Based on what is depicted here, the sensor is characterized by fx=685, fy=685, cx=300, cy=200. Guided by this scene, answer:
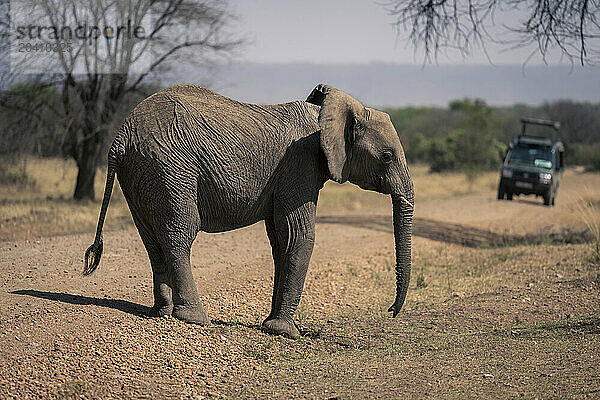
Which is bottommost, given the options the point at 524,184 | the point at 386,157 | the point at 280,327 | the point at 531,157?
the point at 280,327

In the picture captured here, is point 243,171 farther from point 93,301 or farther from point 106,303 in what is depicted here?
point 93,301

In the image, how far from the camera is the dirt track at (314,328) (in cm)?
544

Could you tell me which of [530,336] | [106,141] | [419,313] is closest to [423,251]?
[419,313]

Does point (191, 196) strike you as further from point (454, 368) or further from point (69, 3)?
point (69, 3)

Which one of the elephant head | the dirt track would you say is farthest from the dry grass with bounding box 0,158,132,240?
the elephant head

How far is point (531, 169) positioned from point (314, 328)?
1603cm

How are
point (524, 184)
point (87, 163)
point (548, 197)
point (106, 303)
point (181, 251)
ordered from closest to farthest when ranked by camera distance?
1. point (181, 251)
2. point (106, 303)
3. point (87, 163)
4. point (548, 197)
5. point (524, 184)

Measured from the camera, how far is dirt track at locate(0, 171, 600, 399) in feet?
17.9

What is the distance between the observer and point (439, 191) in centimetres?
2677

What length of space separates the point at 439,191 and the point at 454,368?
2126cm

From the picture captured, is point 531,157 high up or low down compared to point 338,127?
up

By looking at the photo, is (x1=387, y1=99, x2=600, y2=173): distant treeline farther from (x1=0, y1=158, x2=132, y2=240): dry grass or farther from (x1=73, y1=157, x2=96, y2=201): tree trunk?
(x1=0, y1=158, x2=132, y2=240): dry grass

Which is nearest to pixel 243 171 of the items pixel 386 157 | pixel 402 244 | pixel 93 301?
pixel 386 157

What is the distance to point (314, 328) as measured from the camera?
286 inches
